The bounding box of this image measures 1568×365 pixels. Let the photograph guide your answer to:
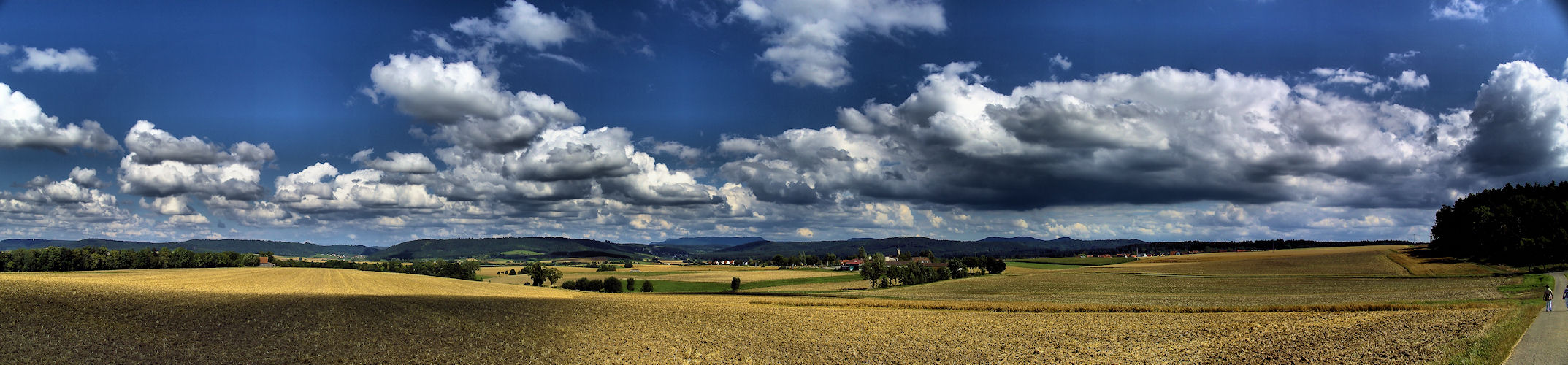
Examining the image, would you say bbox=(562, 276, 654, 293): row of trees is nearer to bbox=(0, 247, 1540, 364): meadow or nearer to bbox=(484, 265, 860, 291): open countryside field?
bbox=(484, 265, 860, 291): open countryside field

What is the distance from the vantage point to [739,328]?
123ft

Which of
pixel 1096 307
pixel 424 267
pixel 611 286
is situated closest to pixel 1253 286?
pixel 1096 307

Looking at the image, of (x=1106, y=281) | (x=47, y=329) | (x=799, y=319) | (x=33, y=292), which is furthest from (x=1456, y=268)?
(x=33, y=292)

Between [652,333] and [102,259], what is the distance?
125 m

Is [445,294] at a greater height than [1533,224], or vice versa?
[1533,224]

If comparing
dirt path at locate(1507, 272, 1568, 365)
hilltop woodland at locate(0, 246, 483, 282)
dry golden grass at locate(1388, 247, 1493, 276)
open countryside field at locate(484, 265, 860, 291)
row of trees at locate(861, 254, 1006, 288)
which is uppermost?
hilltop woodland at locate(0, 246, 483, 282)

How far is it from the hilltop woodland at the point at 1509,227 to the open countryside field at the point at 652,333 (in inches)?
2656

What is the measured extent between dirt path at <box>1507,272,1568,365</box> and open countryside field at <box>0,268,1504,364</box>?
5.26 feet

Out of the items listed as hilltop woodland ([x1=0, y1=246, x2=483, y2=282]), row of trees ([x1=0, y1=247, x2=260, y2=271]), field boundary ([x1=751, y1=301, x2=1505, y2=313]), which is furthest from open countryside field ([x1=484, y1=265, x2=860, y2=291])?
field boundary ([x1=751, y1=301, x2=1505, y2=313])

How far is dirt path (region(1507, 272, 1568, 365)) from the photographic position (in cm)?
2145

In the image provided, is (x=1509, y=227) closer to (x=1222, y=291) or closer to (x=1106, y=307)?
(x=1222, y=291)

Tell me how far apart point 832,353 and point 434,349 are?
16014mm

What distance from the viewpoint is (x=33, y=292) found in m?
44.0

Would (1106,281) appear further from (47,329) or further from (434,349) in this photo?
(47,329)
